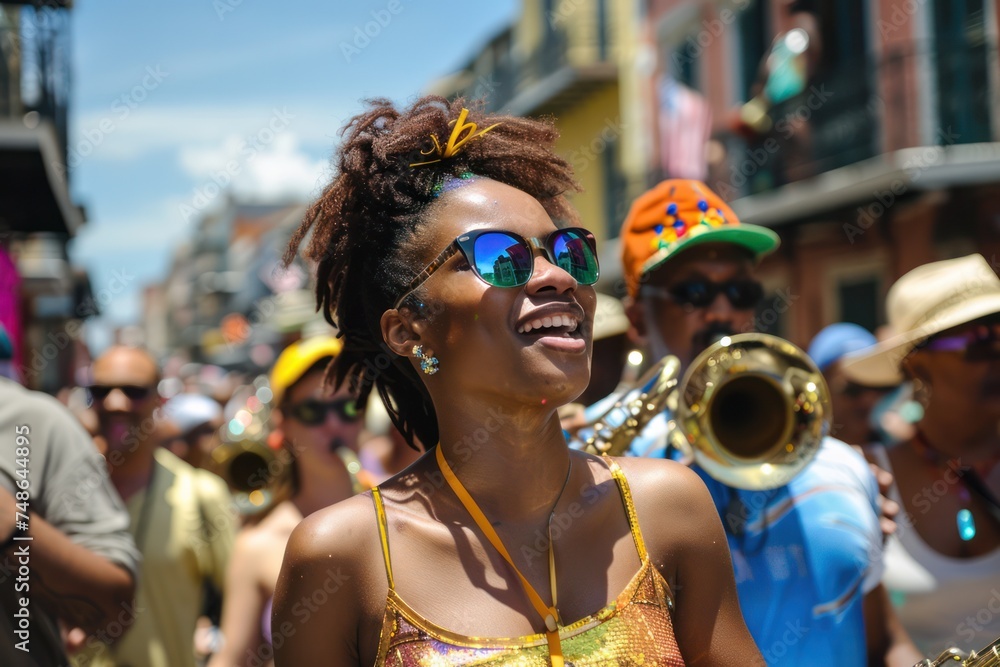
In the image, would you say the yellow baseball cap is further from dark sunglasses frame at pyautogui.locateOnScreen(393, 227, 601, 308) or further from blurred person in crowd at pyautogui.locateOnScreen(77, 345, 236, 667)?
dark sunglasses frame at pyautogui.locateOnScreen(393, 227, 601, 308)

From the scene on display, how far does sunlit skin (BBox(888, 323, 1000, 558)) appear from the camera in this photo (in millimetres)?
3322

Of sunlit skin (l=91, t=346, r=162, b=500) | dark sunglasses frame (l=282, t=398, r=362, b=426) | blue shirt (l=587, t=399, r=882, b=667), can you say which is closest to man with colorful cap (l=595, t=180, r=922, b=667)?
blue shirt (l=587, t=399, r=882, b=667)

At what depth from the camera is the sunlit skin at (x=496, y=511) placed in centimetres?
194

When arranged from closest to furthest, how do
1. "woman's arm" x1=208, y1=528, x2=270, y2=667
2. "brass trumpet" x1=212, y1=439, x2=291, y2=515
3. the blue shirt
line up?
the blue shirt, "woman's arm" x1=208, y1=528, x2=270, y2=667, "brass trumpet" x1=212, y1=439, x2=291, y2=515

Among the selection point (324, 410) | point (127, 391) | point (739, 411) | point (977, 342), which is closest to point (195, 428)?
point (127, 391)

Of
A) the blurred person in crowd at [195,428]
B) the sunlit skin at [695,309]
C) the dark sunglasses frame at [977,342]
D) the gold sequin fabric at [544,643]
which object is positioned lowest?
the blurred person in crowd at [195,428]

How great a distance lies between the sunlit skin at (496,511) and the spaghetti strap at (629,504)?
1 cm

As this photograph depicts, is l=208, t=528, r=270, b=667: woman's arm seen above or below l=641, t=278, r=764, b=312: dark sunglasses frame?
below

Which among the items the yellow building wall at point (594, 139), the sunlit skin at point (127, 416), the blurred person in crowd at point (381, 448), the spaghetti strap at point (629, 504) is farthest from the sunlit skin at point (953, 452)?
the yellow building wall at point (594, 139)

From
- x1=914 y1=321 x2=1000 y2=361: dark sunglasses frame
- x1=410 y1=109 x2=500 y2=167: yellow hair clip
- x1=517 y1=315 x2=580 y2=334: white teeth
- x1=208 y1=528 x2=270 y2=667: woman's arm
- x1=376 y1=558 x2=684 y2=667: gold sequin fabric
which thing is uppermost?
x1=410 y1=109 x2=500 y2=167: yellow hair clip

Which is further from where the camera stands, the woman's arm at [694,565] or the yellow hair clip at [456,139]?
the yellow hair clip at [456,139]

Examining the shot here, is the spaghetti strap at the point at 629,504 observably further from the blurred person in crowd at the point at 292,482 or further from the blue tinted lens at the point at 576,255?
the blurred person in crowd at the point at 292,482

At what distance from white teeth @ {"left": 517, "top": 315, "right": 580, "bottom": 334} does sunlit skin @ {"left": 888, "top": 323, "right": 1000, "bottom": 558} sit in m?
1.79

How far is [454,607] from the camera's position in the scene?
1.92 meters
